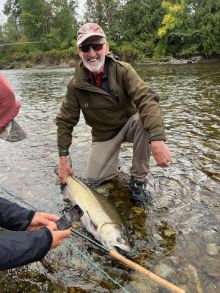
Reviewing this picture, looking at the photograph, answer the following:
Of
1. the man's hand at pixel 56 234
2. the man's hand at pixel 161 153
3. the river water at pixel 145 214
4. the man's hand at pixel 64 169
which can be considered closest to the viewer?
the man's hand at pixel 56 234

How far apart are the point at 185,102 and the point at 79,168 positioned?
6667 mm

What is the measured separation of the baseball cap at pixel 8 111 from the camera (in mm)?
2773

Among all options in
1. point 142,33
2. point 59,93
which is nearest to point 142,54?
point 142,33

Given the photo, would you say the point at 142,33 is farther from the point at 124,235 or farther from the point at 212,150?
the point at 124,235

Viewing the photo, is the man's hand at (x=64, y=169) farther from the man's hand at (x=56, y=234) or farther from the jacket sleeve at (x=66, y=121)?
the man's hand at (x=56, y=234)

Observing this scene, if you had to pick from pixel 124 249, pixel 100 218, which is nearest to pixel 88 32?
pixel 100 218

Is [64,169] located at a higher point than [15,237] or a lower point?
lower

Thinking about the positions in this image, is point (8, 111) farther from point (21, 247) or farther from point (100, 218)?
point (100, 218)

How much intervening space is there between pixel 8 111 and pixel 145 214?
7.86 feet

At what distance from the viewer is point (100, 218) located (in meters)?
3.92

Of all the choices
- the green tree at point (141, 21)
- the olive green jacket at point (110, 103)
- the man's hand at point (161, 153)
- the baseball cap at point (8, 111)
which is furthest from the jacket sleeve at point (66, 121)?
the green tree at point (141, 21)

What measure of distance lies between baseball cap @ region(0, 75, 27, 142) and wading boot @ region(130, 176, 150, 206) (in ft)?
7.18

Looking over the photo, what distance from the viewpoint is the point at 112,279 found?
11.1 ft

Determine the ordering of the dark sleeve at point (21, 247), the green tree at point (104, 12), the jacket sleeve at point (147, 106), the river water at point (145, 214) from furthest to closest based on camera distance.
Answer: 1. the green tree at point (104, 12)
2. the jacket sleeve at point (147, 106)
3. the river water at point (145, 214)
4. the dark sleeve at point (21, 247)
